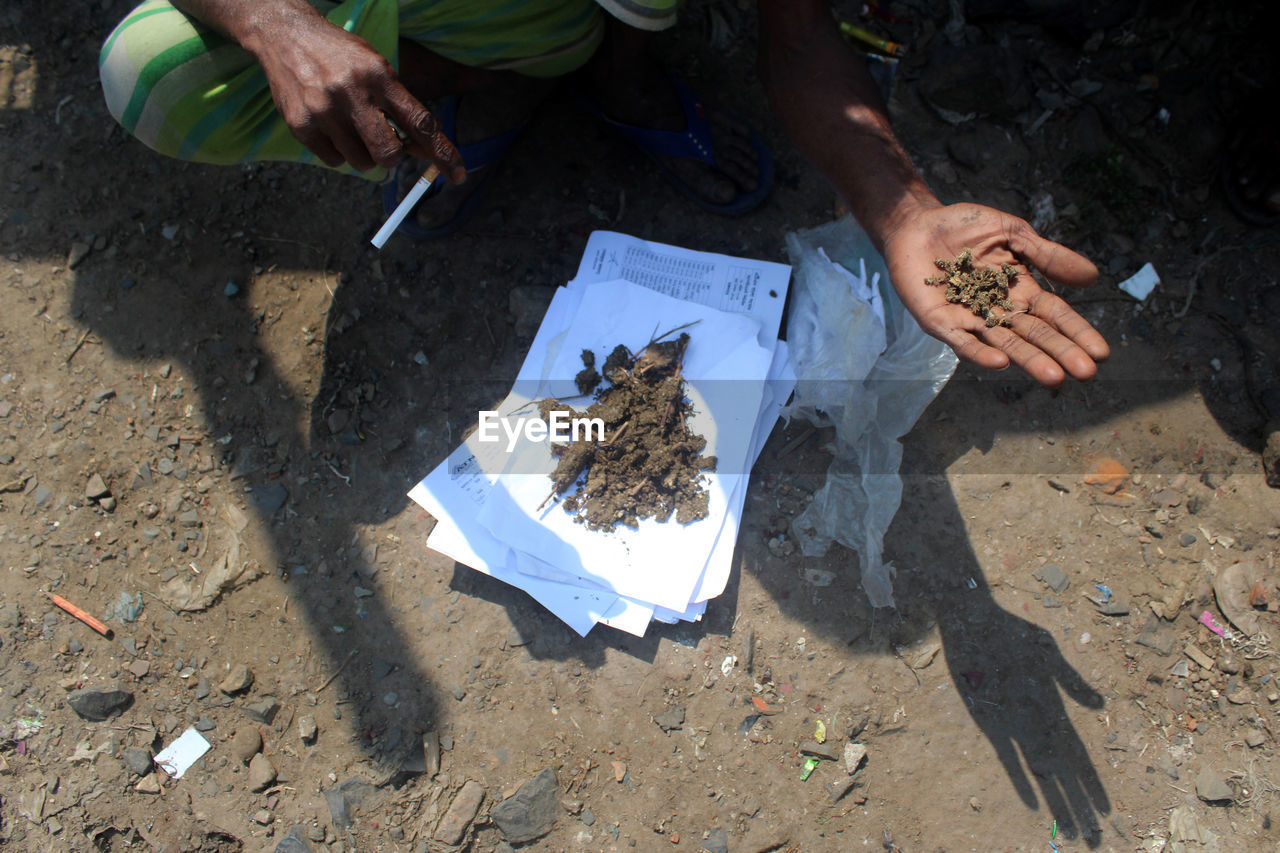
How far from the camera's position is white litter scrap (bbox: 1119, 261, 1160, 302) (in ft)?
7.16

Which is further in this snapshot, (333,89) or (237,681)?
(237,681)

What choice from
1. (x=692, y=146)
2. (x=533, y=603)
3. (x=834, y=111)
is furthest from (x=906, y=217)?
(x=533, y=603)

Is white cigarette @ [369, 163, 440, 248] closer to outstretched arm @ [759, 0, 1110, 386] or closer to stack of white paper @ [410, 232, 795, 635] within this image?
stack of white paper @ [410, 232, 795, 635]

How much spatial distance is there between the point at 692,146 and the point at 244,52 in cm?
128

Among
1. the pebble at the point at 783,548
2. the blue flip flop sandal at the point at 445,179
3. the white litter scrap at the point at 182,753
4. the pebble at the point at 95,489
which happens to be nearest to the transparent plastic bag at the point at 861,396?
the pebble at the point at 783,548

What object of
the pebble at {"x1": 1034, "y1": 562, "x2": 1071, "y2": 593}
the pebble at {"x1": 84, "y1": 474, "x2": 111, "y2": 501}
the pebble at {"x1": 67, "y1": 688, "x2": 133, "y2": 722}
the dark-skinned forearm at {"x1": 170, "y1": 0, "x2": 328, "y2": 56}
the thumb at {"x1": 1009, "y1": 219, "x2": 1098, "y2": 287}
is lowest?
the pebble at {"x1": 67, "y1": 688, "x2": 133, "y2": 722}

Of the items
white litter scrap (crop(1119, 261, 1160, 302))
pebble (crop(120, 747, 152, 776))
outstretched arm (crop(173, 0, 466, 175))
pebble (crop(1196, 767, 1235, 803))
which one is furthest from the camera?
white litter scrap (crop(1119, 261, 1160, 302))

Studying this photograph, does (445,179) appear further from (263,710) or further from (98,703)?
(98,703)

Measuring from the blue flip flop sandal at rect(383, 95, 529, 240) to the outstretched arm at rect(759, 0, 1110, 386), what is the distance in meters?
0.89

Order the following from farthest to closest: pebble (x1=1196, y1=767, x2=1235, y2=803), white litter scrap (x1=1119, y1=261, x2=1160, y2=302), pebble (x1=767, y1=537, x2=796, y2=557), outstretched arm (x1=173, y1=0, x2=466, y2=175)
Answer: white litter scrap (x1=1119, y1=261, x2=1160, y2=302) < pebble (x1=767, y1=537, x2=796, y2=557) < pebble (x1=1196, y1=767, x2=1235, y2=803) < outstretched arm (x1=173, y1=0, x2=466, y2=175)

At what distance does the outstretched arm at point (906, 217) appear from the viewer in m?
1.54

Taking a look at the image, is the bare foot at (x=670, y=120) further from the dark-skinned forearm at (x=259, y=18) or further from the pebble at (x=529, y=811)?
the pebble at (x=529, y=811)

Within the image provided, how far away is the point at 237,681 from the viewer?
77.8 inches

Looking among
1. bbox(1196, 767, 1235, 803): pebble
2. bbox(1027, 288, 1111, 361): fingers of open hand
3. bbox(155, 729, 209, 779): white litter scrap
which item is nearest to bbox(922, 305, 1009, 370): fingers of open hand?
bbox(1027, 288, 1111, 361): fingers of open hand
